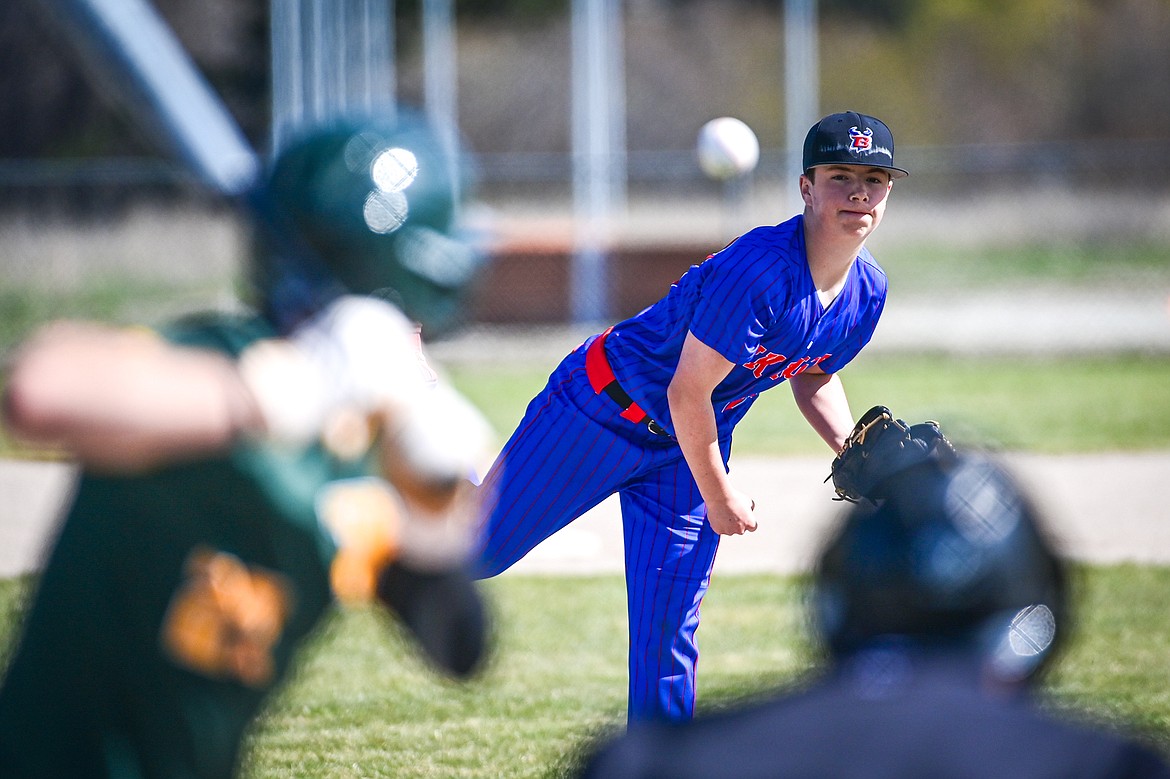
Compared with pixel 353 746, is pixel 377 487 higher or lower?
higher

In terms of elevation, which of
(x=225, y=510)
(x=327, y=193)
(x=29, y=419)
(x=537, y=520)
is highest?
(x=327, y=193)

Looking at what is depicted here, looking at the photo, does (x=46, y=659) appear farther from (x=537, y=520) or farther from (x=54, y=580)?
(x=537, y=520)

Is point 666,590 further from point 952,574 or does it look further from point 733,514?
point 952,574

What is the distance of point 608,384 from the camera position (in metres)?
4.05

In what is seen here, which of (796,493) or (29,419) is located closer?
(29,419)

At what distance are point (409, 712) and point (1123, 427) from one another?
26.1ft

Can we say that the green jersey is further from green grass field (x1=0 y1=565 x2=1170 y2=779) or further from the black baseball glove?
green grass field (x1=0 y1=565 x2=1170 y2=779)

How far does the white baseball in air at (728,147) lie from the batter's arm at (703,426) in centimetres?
306

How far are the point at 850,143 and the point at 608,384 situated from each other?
1.01 meters

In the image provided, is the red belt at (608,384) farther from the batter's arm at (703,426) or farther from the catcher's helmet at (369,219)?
the catcher's helmet at (369,219)

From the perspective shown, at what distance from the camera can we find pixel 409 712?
199 inches

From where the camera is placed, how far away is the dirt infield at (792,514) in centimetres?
740

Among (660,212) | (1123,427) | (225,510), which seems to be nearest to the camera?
(225,510)

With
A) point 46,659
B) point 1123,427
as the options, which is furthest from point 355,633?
point 1123,427
